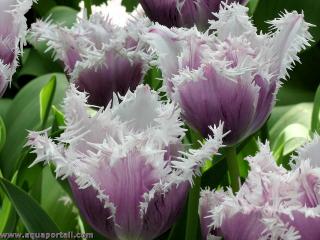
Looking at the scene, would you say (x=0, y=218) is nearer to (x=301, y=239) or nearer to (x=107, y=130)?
(x=107, y=130)

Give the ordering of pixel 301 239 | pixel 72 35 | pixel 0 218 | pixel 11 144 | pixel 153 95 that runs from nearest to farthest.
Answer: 1. pixel 301 239
2. pixel 153 95
3. pixel 72 35
4. pixel 0 218
5. pixel 11 144

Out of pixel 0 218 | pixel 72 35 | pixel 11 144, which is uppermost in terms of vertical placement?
pixel 72 35

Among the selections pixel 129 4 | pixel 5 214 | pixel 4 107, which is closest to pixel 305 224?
pixel 5 214

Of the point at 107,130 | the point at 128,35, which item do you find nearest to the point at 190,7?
the point at 128,35

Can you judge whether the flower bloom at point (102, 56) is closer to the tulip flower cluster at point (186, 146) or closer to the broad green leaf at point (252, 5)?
the tulip flower cluster at point (186, 146)

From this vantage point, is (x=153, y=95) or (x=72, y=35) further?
(x=72, y=35)

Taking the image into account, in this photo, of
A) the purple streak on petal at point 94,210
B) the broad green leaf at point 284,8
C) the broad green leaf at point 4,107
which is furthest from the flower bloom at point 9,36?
the broad green leaf at point 284,8
